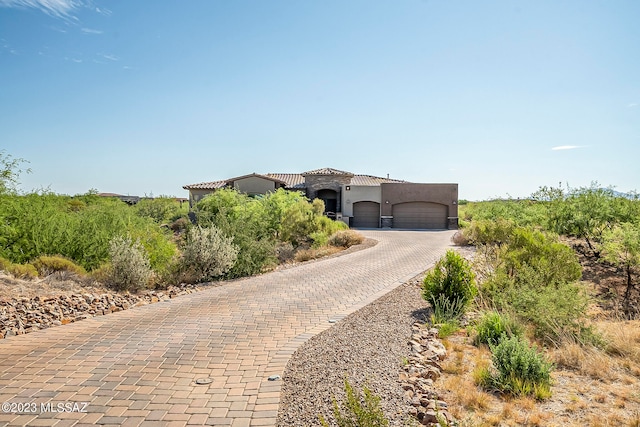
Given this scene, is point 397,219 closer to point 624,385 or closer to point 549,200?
point 549,200

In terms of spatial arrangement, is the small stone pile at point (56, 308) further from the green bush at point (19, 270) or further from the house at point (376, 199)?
the house at point (376, 199)

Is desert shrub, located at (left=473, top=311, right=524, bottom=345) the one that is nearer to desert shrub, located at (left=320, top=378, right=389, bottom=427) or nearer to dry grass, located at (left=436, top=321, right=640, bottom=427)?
dry grass, located at (left=436, top=321, right=640, bottom=427)

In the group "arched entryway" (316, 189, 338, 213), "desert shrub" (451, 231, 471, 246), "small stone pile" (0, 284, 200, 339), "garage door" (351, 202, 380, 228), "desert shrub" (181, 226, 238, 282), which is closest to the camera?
"small stone pile" (0, 284, 200, 339)

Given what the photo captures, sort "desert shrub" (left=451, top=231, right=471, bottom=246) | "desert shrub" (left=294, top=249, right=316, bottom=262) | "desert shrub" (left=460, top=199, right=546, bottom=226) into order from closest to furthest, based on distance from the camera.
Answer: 1. "desert shrub" (left=294, top=249, right=316, bottom=262)
2. "desert shrub" (left=460, top=199, right=546, bottom=226)
3. "desert shrub" (left=451, top=231, right=471, bottom=246)

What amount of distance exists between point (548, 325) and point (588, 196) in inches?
509

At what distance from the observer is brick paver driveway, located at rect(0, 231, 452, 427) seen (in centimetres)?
391

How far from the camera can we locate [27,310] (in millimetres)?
7074

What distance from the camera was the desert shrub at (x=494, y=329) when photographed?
20.6 ft

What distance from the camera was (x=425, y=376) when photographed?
4.84 meters

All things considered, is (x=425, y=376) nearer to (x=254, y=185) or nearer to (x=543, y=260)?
(x=543, y=260)

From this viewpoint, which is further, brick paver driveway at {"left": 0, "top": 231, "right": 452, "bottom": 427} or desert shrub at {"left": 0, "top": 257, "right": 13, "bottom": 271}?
desert shrub at {"left": 0, "top": 257, "right": 13, "bottom": 271}

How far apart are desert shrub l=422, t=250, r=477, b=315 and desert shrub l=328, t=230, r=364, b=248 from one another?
11.1 meters

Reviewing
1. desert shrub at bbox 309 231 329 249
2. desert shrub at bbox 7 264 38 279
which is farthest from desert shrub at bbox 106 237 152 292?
desert shrub at bbox 309 231 329 249

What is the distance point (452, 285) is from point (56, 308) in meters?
7.36
